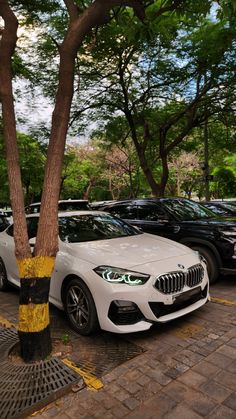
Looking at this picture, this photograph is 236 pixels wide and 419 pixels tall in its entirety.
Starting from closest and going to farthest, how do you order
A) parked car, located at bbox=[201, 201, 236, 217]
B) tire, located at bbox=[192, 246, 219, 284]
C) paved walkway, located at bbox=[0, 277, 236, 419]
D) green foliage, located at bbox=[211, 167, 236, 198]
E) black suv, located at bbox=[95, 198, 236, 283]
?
paved walkway, located at bbox=[0, 277, 236, 419] < black suv, located at bbox=[95, 198, 236, 283] < tire, located at bbox=[192, 246, 219, 284] < parked car, located at bbox=[201, 201, 236, 217] < green foliage, located at bbox=[211, 167, 236, 198]

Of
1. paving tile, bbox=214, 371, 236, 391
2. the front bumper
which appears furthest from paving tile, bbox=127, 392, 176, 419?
the front bumper

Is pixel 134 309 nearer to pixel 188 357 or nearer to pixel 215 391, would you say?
pixel 188 357

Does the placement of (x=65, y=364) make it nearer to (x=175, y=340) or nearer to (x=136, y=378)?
(x=136, y=378)

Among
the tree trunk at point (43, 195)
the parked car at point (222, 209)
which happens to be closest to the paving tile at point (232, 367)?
the tree trunk at point (43, 195)

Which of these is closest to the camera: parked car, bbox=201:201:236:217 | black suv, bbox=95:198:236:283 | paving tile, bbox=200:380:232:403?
paving tile, bbox=200:380:232:403

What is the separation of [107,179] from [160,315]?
1204 inches

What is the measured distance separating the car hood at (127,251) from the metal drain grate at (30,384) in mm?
1168

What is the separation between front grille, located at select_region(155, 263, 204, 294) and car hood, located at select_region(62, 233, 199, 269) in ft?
0.61

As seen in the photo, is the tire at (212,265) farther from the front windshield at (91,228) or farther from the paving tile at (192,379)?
the paving tile at (192,379)

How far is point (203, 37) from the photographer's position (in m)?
9.15

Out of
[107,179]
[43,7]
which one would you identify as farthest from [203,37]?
[107,179]

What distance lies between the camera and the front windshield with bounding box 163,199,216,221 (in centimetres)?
669

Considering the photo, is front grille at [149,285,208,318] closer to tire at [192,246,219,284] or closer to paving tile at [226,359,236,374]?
paving tile at [226,359,236,374]

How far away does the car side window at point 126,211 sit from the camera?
7560 millimetres
